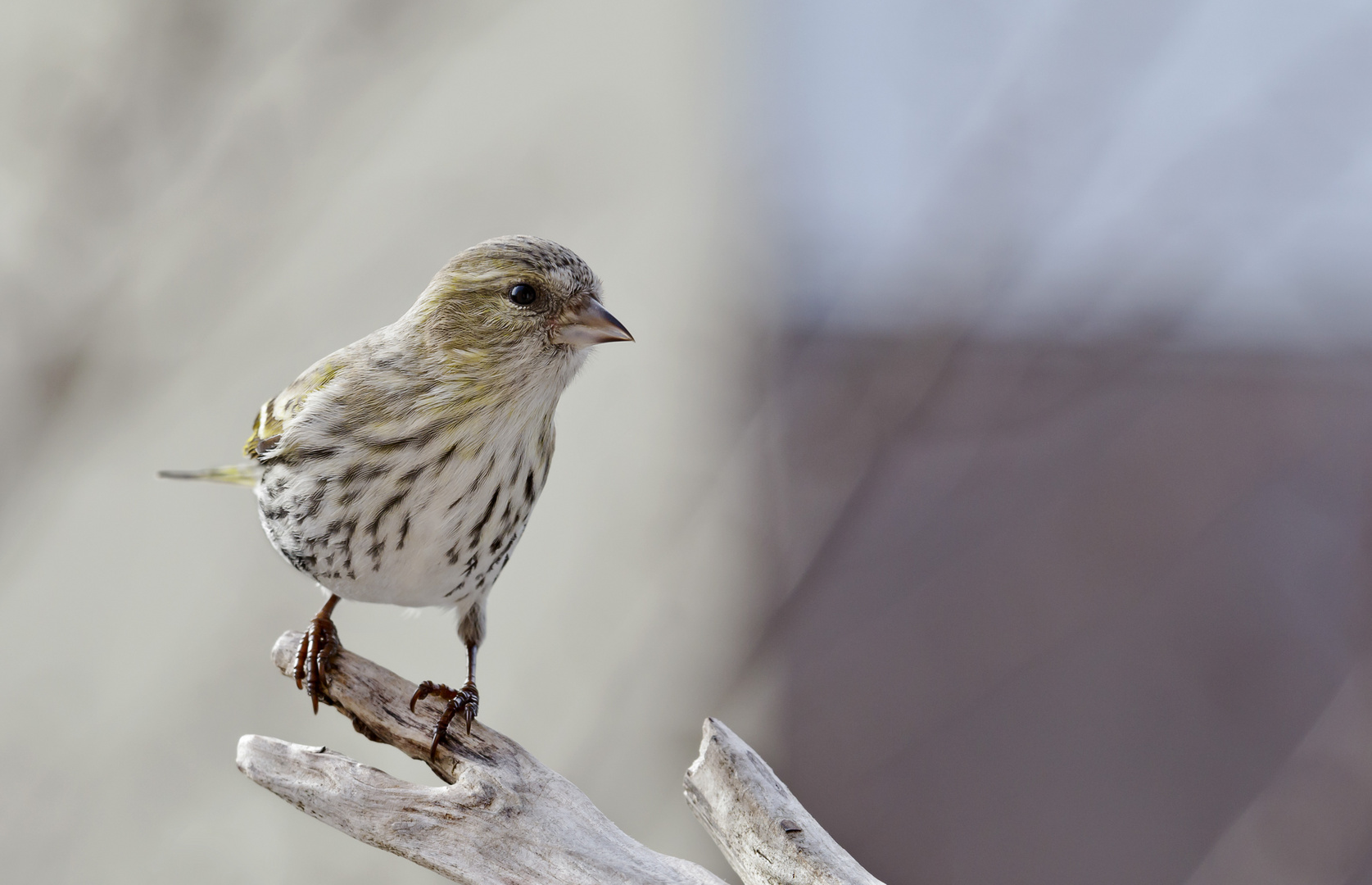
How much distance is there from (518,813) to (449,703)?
0.56 feet

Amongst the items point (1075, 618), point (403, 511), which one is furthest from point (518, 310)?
point (1075, 618)

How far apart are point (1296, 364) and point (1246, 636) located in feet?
2.26

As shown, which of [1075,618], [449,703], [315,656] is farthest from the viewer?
[1075,618]

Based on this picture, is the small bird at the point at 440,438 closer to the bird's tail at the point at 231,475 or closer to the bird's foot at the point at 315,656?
the bird's foot at the point at 315,656

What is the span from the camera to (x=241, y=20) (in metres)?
1.89

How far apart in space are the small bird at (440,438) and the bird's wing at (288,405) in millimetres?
22

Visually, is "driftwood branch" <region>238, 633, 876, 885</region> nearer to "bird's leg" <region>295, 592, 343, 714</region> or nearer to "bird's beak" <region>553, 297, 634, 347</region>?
"bird's leg" <region>295, 592, 343, 714</region>

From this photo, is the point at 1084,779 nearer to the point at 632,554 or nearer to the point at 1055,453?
the point at 1055,453

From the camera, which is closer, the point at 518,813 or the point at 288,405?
the point at 518,813

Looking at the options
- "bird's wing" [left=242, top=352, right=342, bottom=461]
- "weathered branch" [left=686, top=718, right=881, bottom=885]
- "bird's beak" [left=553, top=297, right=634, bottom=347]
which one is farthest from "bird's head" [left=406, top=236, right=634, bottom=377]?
"weathered branch" [left=686, top=718, right=881, bottom=885]

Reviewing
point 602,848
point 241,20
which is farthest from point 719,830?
point 241,20

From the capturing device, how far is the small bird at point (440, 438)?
1.19 meters

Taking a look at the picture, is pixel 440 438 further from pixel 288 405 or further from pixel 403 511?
pixel 288 405

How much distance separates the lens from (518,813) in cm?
103
